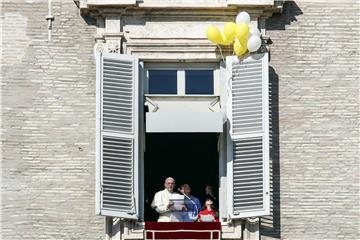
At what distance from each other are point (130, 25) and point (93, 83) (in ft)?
3.85

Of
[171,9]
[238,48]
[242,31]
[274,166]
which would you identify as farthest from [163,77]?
[274,166]

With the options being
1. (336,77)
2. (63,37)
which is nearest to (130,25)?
(63,37)

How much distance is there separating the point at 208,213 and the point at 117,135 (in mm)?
1997

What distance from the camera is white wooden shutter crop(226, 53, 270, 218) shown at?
122ft

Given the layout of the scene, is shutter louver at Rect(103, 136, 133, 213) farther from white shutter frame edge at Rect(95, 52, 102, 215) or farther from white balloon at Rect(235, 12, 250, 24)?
white balloon at Rect(235, 12, 250, 24)

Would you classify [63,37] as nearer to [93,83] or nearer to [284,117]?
[93,83]

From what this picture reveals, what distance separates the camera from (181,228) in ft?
121

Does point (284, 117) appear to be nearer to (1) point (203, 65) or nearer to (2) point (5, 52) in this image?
(1) point (203, 65)

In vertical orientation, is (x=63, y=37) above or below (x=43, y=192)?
above

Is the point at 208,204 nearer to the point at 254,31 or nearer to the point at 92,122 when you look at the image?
the point at 92,122

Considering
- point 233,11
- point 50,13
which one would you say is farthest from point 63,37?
point 233,11

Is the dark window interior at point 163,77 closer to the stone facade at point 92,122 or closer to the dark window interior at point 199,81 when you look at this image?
the dark window interior at point 199,81

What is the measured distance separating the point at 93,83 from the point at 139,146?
4.41 feet

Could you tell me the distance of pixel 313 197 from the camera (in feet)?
123
